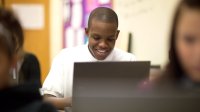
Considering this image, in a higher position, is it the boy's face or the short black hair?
the short black hair

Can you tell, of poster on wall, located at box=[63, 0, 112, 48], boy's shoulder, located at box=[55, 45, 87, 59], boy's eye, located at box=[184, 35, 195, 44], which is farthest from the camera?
→ poster on wall, located at box=[63, 0, 112, 48]

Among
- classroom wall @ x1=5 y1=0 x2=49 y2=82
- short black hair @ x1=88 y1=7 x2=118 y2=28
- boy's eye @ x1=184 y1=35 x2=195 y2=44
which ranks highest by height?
short black hair @ x1=88 y1=7 x2=118 y2=28

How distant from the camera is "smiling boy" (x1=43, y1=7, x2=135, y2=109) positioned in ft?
5.11

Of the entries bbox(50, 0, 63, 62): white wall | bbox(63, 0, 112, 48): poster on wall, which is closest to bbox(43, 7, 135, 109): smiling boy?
bbox(63, 0, 112, 48): poster on wall

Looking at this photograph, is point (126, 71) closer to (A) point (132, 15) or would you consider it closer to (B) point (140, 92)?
(B) point (140, 92)

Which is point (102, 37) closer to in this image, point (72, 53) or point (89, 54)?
point (89, 54)

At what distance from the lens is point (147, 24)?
8.59ft

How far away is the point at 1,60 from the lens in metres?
0.76

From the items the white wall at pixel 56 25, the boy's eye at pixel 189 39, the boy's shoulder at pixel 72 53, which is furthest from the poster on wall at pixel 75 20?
the boy's eye at pixel 189 39

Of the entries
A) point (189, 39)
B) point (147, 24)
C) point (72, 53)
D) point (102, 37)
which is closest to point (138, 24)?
point (147, 24)

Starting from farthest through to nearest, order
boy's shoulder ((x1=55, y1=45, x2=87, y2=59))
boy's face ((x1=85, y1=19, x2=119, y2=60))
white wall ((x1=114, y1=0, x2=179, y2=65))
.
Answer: white wall ((x1=114, y1=0, x2=179, y2=65)) < boy's shoulder ((x1=55, y1=45, x2=87, y2=59)) < boy's face ((x1=85, y1=19, x2=119, y2=60))

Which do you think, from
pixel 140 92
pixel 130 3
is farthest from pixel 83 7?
pixel 140 92

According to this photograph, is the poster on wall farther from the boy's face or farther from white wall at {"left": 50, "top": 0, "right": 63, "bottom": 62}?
the boy's face

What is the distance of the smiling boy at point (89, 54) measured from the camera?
156 centimetres
